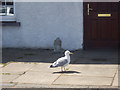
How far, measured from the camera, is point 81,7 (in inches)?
505

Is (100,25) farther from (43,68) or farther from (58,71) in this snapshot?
(58,71)

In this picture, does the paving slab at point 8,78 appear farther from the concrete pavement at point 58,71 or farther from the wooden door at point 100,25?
the wooden door at point 100,25

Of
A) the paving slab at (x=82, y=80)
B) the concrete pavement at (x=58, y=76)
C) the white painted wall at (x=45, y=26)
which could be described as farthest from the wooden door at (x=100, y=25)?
the paving slab at (x=82, y=80)

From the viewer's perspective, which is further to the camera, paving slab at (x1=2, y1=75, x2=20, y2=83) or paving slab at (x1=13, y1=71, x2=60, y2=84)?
paving slab at (x1=2, y1=75, x2=20, y2=83)

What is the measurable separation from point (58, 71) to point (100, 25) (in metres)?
4.17

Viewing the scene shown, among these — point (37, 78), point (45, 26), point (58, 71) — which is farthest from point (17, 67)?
point (45, 26)

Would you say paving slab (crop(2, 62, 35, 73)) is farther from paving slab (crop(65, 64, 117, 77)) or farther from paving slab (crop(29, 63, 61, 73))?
paving slab (crop(65, 64, 117, 77))

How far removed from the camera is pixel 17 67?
10094 millimetres

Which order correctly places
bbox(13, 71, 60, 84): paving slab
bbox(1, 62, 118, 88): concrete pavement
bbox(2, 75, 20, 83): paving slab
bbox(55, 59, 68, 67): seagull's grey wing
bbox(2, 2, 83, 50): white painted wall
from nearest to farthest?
bbox(1, 62, 118, 88): concrete pavement → bbox(13, 71, 60, 84): paving slab → bbox(2, 75, 20, 83): paving slab → bbox(55, 59, 68, 67): seagull's grey wing → bbox(2, 2, 83, 50): white painted wall

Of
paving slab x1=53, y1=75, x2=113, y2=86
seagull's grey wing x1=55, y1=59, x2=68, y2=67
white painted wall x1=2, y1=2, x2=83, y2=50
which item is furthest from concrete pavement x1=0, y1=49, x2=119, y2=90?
white painted wall x1=2, y1=2, x2=83, y2=50

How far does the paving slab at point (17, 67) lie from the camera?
963 cm

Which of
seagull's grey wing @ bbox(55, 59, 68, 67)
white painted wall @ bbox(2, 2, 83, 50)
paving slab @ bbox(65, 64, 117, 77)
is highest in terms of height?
white painted wall @ bbox(2, 2, 83, 50)

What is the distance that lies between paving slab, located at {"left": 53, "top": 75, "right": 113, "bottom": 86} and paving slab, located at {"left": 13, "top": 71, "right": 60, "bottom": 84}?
0.21 m

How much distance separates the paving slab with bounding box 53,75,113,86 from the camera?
8047 millimetres
